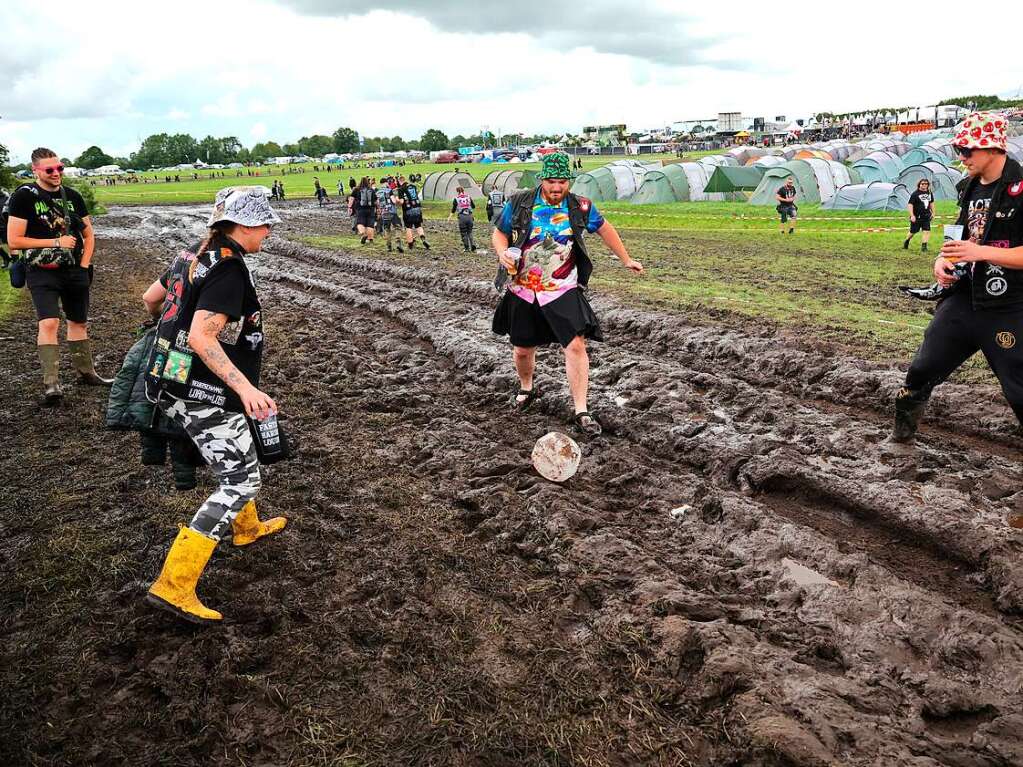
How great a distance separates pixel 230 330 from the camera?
350cm

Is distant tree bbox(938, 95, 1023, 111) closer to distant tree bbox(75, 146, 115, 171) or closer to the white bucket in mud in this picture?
the white bucket in mud

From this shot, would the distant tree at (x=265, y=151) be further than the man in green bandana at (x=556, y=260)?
Yes

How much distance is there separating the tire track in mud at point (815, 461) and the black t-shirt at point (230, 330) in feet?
10.8

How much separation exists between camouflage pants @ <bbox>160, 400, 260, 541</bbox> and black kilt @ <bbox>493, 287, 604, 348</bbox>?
288 centimetres

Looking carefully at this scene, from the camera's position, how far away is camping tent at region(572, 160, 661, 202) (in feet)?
108

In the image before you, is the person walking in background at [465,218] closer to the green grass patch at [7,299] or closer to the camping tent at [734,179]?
the green grass patch at [7,299]

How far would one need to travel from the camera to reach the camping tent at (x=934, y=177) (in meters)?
25.6

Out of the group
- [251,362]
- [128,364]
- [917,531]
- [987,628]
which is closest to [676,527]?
[917,531]

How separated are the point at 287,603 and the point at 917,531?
12.0 ft

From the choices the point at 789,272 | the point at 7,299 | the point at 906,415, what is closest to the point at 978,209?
the point at 906,415

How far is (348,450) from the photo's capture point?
598 centimetres

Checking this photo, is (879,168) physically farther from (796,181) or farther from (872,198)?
(872,198)


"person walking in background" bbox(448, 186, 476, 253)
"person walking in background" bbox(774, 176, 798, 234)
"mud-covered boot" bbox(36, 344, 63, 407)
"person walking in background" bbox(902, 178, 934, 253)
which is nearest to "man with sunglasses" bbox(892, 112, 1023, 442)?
"mud-covered boot" bbox(36, 344, 63, 407)

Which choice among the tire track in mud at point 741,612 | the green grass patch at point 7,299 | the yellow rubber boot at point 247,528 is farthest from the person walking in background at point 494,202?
the yellow rubber boot at point 247,528
